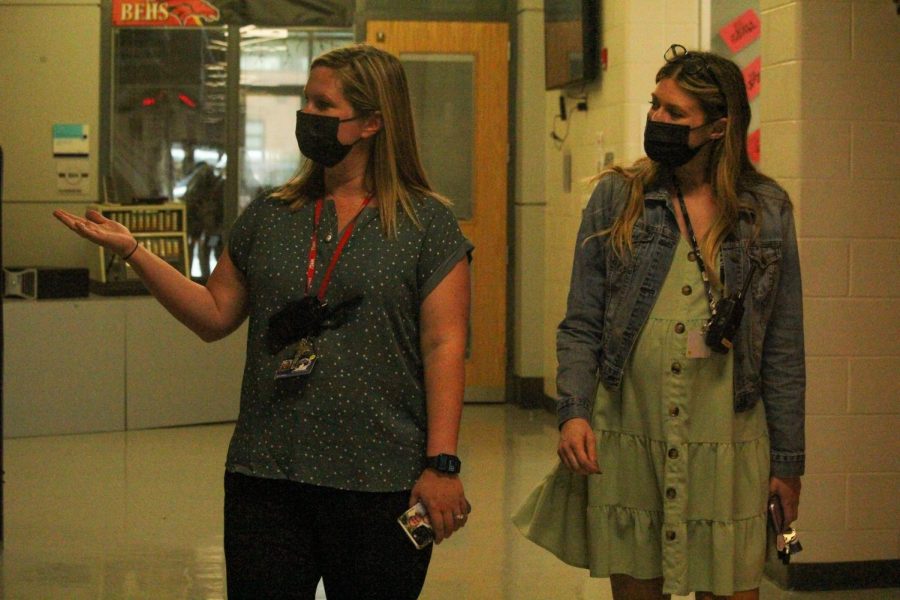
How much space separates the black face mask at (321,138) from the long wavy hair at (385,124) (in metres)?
0.05

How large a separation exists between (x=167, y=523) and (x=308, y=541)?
3.04m

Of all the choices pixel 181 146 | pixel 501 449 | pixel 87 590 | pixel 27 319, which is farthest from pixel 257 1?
pixel 87 590

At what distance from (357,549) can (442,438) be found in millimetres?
225

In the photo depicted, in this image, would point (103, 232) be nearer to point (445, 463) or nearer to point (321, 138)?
point (321, 138)

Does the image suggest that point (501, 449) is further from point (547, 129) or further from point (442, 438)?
point (442, 438)

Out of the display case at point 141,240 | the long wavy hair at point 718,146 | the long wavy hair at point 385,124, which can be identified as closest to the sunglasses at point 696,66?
the long wavy hair at point 718,146

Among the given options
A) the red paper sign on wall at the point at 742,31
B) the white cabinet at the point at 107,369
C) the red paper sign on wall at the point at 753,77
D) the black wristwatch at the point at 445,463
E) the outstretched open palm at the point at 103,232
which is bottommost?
the white cabinet at the point at 107,369

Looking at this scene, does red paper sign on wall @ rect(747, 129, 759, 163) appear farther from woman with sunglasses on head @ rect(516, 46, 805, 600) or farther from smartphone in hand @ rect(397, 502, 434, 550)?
smartphone in hand @ rect(397, 502, 434, 550)

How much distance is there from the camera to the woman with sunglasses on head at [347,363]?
215 cm

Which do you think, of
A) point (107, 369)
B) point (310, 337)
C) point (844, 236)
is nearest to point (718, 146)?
point (310, 337)

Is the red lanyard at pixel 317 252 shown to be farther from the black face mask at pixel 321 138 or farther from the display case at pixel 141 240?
the display case at pixel 141 240

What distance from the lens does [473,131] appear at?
8.10 meters

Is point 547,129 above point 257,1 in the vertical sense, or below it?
below

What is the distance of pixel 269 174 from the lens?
27.2 feet
